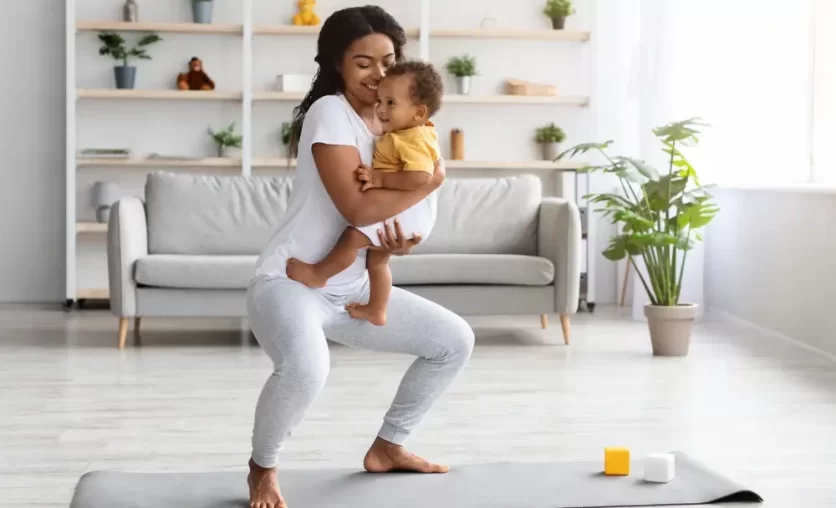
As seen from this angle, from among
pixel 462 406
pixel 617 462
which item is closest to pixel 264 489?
pixel 617 462

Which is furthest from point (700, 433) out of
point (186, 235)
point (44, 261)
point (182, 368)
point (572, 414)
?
point (44, 261)

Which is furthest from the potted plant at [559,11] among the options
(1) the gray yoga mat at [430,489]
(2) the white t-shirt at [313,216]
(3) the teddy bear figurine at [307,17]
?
(2) the white t-shirt at [313,216]

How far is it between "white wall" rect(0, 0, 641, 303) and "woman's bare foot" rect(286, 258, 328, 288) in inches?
189

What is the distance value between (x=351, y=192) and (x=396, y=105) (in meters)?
0.21

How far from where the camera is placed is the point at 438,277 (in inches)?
209

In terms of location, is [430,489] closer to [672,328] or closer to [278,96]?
[672,328]

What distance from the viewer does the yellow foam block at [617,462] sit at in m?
2.88

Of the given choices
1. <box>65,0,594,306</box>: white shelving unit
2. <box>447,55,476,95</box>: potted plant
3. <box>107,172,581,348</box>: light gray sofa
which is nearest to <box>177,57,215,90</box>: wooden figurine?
<box>65,0,594,306</box>: white shelving unit

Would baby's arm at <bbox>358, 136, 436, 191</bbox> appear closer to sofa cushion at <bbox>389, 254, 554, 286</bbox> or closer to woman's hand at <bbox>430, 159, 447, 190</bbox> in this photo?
woman's hand at <bbox>430, 159, 447, 190</bbox>

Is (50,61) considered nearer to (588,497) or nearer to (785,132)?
Result: (785,132)

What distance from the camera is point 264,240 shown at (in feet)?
18.6

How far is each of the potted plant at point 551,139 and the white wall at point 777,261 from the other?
1.11 meters

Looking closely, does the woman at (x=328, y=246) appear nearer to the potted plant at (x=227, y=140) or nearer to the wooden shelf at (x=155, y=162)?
the wooden shelf at (x=155, y=162)

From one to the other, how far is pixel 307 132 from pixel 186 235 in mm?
3281
